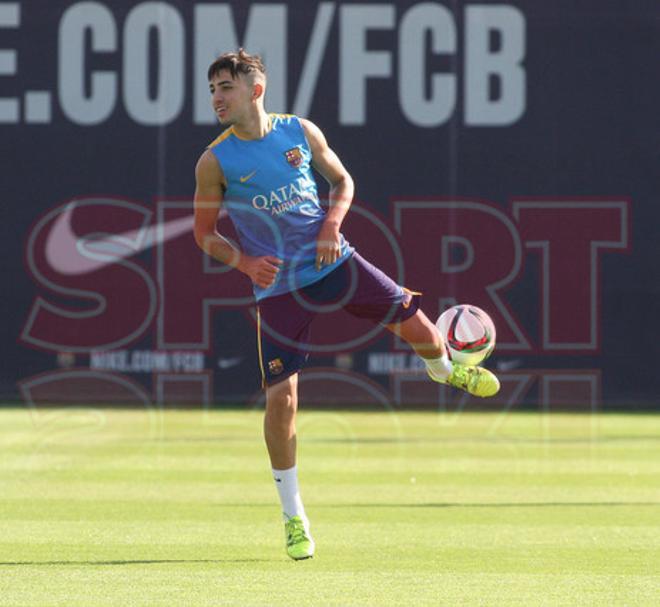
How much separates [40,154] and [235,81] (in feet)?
37.2

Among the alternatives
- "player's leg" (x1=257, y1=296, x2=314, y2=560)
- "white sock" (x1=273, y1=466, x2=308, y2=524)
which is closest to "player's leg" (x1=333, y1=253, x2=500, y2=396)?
"player's leg" (x1=257, y1=296, x2=314, y2=560)

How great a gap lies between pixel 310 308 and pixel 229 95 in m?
1.27

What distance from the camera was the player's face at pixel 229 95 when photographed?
812 centimetres

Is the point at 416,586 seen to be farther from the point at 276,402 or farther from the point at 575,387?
the point at 575,387

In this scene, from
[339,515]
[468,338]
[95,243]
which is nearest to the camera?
[468,338]

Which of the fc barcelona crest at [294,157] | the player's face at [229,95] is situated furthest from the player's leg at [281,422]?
the player's face at [229,95]

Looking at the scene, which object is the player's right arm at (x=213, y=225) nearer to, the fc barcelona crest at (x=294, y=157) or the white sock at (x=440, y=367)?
the fc barcelona crest at (x=294, y=157)

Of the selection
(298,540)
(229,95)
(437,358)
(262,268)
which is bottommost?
(298,540)

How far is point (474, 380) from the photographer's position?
901 cm

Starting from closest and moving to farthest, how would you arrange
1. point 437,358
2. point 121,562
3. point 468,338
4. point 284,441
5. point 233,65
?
point 121,562
point 233,65
point 284,441
point 437,358
point 468,338

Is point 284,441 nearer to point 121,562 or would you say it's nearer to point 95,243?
point 121,562

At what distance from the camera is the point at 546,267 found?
734 inches

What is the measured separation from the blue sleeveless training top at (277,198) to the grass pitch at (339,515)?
157cm

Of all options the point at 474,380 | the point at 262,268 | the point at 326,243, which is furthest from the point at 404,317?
the point at 262,268
